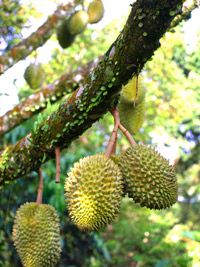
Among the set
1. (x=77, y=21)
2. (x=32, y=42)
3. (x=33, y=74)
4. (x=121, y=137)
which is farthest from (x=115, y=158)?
(x=121, y=137)

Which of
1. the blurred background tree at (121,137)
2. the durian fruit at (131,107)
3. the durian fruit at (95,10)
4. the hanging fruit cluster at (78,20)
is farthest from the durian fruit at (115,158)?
the durian fruit at (95,10)

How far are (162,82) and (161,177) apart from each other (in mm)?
3640

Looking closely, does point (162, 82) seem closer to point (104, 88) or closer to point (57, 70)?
point (57, 70)

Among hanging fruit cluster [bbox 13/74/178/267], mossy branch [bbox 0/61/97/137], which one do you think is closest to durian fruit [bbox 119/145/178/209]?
hanging fruit cluster [bbox 13/74/178/267]

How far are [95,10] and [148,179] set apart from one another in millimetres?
2107

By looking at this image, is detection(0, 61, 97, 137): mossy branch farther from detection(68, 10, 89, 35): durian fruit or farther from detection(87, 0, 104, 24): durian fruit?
detection(87, 0, 104, 24): durian fruit

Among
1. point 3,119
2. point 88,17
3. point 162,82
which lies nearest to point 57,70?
point 162,82

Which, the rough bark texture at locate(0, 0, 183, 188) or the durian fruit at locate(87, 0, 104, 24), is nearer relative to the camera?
the rough bark texture at locate(0, 0, 183, 188)

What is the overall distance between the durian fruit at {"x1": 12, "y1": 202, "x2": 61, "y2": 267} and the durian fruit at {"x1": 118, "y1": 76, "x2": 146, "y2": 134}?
0.33 meters

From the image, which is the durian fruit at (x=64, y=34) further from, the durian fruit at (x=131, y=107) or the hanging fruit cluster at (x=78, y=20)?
the durian fruit at (x=131, y=107)

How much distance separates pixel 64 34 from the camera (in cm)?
306

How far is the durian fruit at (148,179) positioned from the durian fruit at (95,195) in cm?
4

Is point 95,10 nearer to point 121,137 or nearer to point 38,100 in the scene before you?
point 38,100

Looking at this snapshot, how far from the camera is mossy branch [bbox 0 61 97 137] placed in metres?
2.28
